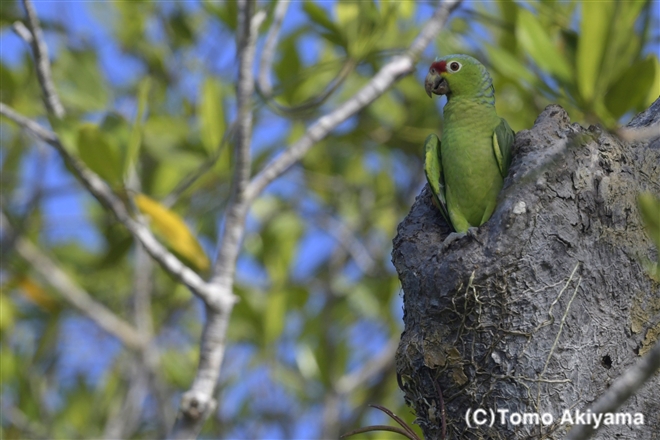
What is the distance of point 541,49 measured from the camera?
3396mm

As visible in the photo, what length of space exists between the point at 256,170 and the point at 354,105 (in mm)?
1401

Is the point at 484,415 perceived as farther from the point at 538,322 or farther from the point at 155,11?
the point at 155,11

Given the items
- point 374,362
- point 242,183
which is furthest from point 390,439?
point 242,183

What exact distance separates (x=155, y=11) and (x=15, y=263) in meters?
2.34

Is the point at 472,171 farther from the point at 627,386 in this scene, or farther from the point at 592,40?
the point at 627,386

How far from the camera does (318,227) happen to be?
20.9 ft

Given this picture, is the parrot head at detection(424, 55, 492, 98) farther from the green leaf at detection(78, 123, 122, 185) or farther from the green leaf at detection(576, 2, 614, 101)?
the green leaf at detection(78, 123, 122, 185)

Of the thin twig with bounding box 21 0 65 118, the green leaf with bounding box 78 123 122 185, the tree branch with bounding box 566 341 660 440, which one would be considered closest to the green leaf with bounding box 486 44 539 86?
the green leaf with bounding box 78 123 122 185

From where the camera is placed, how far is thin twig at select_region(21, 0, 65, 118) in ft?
10.6

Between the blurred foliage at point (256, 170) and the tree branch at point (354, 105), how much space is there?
0.49 feet

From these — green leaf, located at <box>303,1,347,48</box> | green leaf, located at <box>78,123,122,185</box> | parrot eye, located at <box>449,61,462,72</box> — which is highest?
green leaf, located at <box>303,1,347,48</box>

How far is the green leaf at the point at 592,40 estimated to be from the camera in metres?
3.21

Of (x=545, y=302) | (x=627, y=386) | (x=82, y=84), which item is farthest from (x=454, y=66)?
(x=82, y=84)

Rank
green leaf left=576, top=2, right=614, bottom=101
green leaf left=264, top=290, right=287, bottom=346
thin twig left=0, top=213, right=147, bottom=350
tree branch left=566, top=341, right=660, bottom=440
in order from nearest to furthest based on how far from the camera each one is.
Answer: tree branch left=566, top=341, right=660, bottom=440 < green leaf left=576, top=2, right=614, bottom=101 < thin twig left=0, top=213, right=147, bottom=350 < green leaf left=264, top=290, right=287, bottom=346
